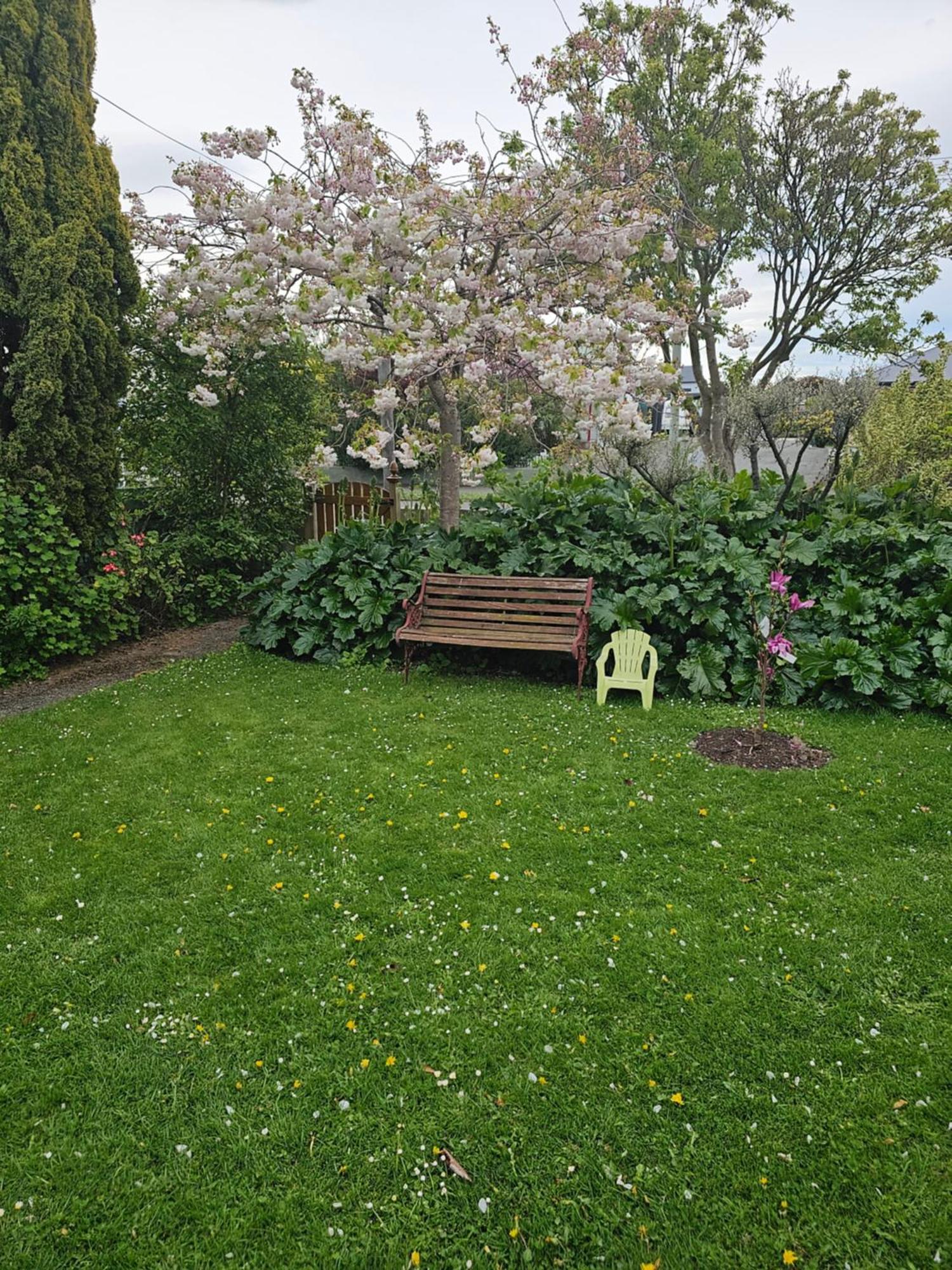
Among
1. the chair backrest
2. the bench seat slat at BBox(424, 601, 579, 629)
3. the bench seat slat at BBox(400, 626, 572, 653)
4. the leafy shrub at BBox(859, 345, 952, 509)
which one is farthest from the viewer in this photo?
the leafy shrub at BBox(859, 345, 952, 509)

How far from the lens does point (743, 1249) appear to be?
60.6 inches

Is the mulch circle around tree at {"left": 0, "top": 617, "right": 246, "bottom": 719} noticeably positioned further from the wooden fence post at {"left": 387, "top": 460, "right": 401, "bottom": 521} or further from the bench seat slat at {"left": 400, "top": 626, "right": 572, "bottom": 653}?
the wooden fence post at {"left": 387, "top": 460, "right": 401, "bottom": 521}

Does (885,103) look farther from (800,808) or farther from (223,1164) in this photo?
(223,1164)

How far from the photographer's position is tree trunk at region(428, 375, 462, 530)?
22.0 feet

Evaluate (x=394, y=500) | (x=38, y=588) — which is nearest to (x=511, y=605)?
(x=38, y=588)

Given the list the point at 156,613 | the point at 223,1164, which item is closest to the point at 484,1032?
the point at 223,1164

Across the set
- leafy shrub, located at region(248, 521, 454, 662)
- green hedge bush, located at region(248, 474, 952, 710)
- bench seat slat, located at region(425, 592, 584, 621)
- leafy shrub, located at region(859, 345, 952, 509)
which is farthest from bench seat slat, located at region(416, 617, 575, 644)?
leafy shrub, located at region(859, 345, 952, 509)

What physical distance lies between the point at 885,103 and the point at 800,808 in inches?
513

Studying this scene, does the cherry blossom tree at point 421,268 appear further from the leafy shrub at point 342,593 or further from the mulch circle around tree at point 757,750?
the mulch circle around tree at point 757,750

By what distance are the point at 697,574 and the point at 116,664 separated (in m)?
5.18

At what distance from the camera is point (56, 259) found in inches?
223

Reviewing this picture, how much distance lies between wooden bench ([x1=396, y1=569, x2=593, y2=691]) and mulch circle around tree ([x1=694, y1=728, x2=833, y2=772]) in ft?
3.91

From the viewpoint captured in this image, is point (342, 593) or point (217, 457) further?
point (217, 457)

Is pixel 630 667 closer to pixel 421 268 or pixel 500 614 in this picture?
pixel 500 614
